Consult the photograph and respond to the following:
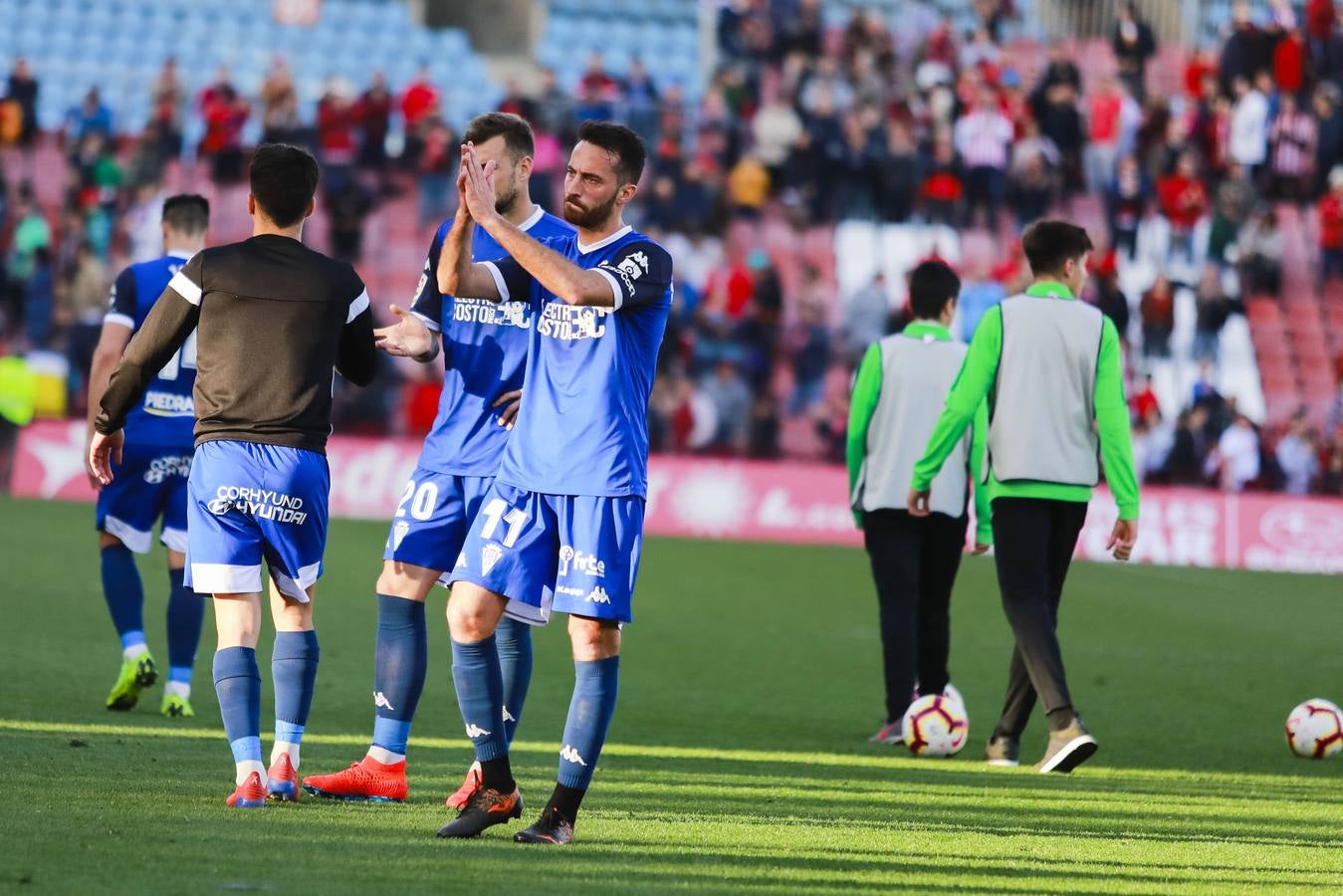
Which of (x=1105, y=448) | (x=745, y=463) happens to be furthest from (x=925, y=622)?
(x=745, y=463)

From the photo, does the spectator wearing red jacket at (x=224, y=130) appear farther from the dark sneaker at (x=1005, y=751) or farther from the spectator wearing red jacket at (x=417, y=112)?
the dark sneaker at (x=1005, y=751)

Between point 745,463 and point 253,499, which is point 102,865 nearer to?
point 253,499

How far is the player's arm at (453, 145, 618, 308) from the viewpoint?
17.2 feet

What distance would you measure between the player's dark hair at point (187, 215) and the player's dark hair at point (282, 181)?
7.83ft

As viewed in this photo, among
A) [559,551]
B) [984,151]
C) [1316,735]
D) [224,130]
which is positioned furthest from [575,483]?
[984,151]

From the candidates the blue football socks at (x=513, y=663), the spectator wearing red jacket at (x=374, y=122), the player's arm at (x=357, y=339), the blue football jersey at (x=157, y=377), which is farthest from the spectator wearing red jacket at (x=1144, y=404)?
the player's arm at (x=357, y=339)

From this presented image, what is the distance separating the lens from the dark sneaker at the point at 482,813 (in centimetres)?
543

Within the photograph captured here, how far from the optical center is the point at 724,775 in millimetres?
7141

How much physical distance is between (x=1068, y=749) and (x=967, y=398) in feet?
4.71

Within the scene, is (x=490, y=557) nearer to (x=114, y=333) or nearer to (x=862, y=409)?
(x=114, y=333)

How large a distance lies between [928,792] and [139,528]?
3.56 meters

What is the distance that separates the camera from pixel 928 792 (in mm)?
6984

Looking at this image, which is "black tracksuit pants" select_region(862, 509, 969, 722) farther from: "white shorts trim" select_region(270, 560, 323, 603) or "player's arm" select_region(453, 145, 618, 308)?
"player's arm" select_region(453, 145, 618, 308)

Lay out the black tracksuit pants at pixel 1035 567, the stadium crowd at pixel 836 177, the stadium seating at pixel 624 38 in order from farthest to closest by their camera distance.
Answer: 1. the stadium seating at pixel 624 38
2. the stadium crowd at pixel 836 177
3. the black tracksuit pants at pixel 1035 567
